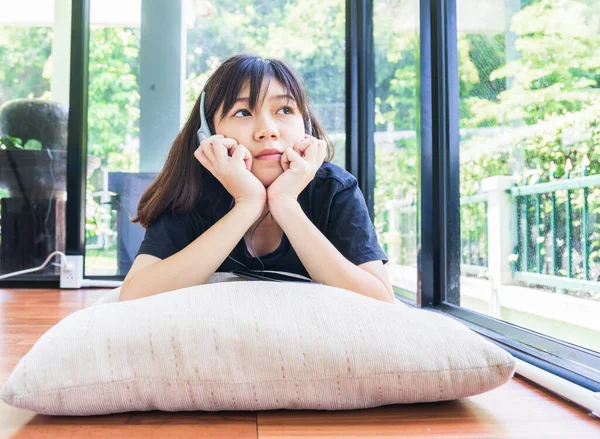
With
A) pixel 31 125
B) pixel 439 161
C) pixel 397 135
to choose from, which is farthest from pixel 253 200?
pixel 31 125

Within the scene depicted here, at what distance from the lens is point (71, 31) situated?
3.06m

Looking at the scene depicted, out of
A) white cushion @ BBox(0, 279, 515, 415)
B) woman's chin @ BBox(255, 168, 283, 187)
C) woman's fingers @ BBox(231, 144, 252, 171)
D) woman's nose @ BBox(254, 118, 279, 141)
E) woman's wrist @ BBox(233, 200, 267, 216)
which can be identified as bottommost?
white cushion @ BBox(0, 279, 515, 415)

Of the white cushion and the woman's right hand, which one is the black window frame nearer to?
the woman's right hand

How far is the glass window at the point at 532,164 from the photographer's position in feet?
3.55

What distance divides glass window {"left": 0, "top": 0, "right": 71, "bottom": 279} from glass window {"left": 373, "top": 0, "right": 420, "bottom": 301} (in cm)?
180

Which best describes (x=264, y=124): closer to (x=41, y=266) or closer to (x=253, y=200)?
(x=253, y=200)

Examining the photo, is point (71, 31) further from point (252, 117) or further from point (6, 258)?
point (252, 117)

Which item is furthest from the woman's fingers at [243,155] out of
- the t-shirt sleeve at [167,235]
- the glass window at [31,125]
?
the glass window at [31,125]

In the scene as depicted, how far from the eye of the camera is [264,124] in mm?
1216

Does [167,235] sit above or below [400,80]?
below

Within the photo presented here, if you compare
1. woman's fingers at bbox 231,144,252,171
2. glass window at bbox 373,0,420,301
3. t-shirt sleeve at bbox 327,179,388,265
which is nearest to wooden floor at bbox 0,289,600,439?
t-shirt sleeve at bbox 327,179,388,265

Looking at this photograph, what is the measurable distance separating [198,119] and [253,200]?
1.24 feet

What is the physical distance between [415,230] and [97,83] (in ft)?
6.84

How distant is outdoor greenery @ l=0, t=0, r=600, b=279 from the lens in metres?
1.13
